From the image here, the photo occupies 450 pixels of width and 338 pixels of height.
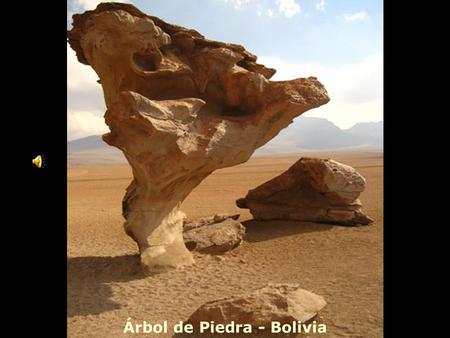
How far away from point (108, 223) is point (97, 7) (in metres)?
9.20

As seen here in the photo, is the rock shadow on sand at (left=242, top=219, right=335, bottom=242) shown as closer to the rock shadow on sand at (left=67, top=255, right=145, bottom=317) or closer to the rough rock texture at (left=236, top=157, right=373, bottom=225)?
the rough rock texture at (left=236, top=157, right=373, bottom=225)

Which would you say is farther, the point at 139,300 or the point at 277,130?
the point at 277,130

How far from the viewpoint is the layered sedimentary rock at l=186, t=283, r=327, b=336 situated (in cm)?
539

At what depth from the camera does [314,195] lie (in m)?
13.1

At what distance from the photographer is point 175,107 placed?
8336 millimetres

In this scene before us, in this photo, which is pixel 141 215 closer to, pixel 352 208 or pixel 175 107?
pixel 175 107

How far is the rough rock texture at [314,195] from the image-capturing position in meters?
12.4

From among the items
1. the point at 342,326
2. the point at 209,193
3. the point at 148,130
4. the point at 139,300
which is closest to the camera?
the point at 342,326

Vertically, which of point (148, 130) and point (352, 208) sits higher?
point (148, 130)

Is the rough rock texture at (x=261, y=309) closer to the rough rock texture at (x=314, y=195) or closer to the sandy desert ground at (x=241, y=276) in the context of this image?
the sandy desert ground at (x=241, y=276)

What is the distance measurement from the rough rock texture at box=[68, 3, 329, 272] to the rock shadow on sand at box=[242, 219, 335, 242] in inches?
115

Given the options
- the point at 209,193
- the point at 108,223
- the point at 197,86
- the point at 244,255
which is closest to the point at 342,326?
the point at 244,255

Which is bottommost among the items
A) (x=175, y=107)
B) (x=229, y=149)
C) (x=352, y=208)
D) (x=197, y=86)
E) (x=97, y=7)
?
(x=352, y=208)
